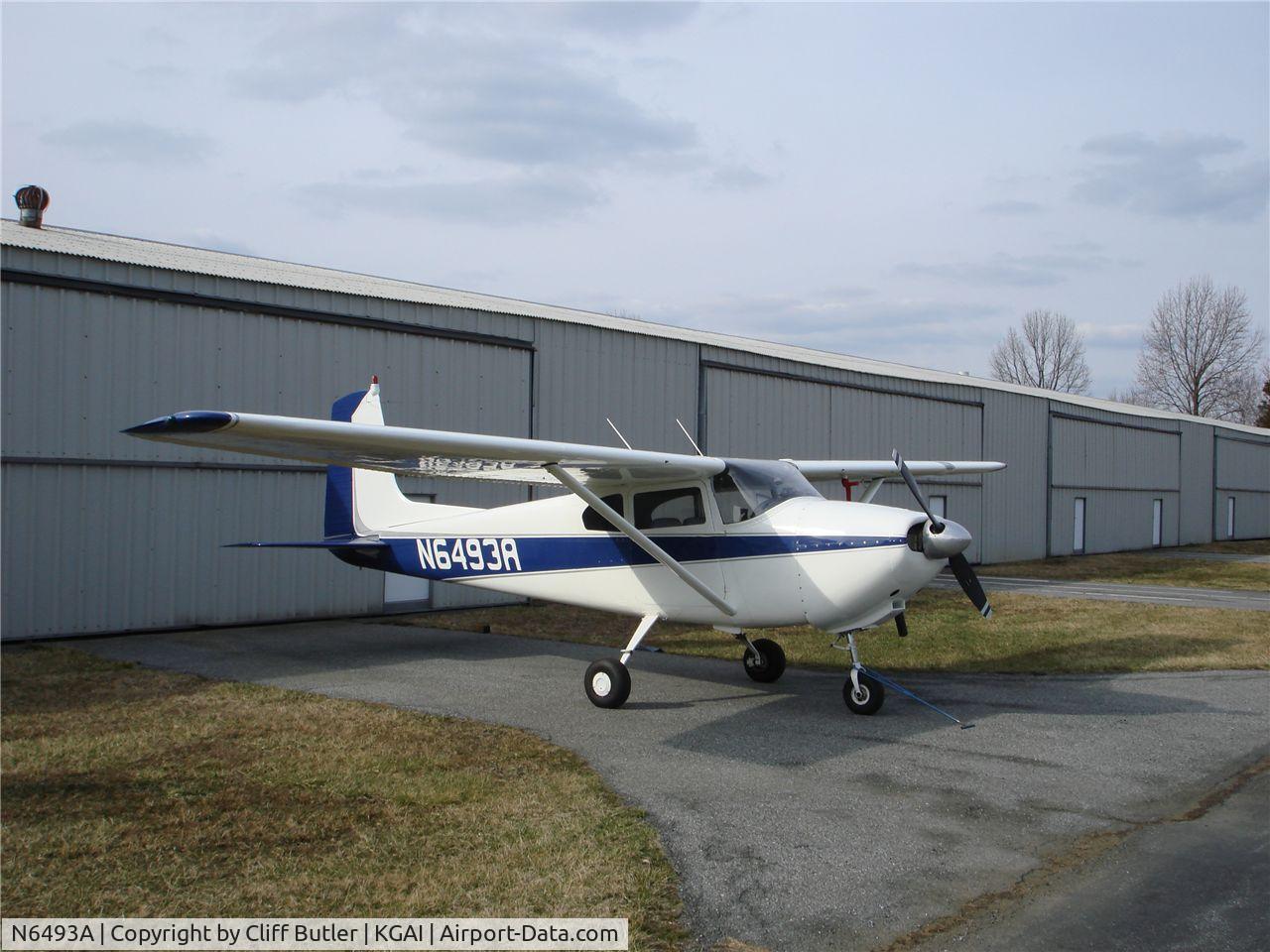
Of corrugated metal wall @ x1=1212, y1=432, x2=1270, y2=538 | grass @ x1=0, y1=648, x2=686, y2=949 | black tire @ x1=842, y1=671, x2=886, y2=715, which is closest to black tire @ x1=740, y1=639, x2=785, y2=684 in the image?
black tire @ x1=842, y1=671, x2=886, y2=715

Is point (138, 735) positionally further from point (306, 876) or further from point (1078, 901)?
point (1078, 901)

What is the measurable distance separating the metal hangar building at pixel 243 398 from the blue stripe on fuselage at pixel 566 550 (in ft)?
12.5

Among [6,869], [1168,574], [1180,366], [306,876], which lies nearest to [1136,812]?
[306,876]

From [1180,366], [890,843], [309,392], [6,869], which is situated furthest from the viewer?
[1180,366]

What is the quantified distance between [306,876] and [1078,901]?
3.74m

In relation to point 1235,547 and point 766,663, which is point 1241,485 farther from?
point 766,663

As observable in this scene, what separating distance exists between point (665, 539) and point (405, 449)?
10.4 ft

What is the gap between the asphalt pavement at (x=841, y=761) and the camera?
15.7 feet

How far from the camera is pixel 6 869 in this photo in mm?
4723

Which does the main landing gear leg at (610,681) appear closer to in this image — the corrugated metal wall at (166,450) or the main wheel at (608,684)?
the main wheel at (608,684)

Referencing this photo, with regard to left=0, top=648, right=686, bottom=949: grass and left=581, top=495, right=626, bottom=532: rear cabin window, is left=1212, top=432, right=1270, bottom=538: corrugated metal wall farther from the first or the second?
left=0, top=648, right=686, bottom=949: grass

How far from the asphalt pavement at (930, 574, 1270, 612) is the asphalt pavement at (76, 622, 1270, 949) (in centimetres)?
859

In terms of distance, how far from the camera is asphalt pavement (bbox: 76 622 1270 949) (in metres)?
4.79

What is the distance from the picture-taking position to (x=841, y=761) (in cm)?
733
